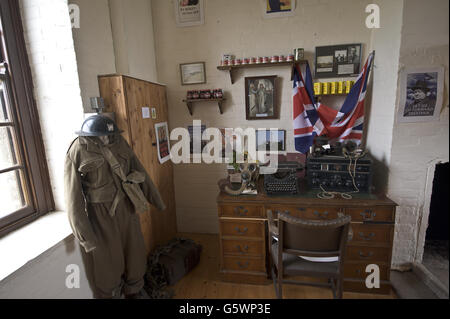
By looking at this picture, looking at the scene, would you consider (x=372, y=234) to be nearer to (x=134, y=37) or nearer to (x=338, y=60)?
(x=338, y=60)

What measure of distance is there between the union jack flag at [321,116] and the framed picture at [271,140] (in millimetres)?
158

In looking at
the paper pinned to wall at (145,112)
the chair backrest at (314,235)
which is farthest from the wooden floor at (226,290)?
the paper pinned to wall at (145,112)

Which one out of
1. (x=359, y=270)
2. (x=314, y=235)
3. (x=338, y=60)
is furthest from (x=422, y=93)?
(x=338, y=60)

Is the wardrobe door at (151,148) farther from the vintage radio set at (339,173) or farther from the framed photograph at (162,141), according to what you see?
the vintage radio set at (339,173)

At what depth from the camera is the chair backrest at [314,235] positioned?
4.11 ft

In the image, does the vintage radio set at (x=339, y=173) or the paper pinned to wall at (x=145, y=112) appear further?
the paper pinned to wall at (x=145, y=112)

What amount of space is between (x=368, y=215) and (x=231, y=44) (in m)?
2.08

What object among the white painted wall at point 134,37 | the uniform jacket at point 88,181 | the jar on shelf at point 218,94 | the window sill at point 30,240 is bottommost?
the window sill at point 30,240

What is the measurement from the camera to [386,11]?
1912 mm

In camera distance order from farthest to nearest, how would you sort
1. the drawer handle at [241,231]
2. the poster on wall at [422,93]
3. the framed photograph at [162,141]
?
the framed photograph at [162,141] < the drawer handle at [241,231] < the poster on wall at [422,93]

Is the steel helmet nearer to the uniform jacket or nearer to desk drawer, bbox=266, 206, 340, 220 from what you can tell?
the uniform jacket

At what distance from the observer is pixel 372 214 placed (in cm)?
177

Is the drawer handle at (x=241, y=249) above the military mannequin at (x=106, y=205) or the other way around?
the other way around
